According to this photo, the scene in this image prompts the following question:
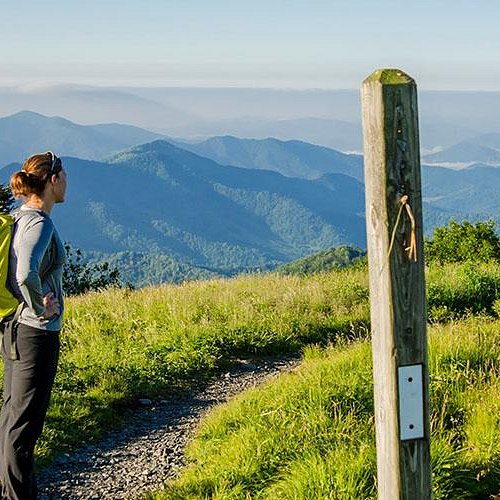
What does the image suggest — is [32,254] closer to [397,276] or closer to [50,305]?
[50,305]

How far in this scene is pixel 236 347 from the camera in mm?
10359

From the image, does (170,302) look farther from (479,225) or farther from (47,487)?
(479,225)

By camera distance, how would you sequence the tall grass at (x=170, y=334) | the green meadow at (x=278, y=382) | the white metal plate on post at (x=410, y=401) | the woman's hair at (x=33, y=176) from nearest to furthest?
1. the white metal plate on post at (x=410, y=401)
2. the woman's hair at (x=33, y=176)
3. the green meadow at (x=278, y=382)
4. the tall grass at (x=170, y=334)

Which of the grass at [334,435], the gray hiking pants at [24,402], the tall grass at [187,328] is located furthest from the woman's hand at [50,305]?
the tall grass at [187,328]

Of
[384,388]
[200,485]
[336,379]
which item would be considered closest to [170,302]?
[336,379]

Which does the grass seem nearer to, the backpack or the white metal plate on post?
the white metal plate on post

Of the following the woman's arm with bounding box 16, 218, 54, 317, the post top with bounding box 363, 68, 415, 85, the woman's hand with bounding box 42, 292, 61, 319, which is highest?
the post top with bounding box 363, 68, 415, 85

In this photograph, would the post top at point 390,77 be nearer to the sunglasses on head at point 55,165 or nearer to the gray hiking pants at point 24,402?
the sunglasses on head at point 55,165

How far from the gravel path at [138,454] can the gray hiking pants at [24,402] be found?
837 mm

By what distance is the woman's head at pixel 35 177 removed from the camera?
5.03 meters

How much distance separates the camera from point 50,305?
5098mm

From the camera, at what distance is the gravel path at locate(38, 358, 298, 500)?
6.16 metres

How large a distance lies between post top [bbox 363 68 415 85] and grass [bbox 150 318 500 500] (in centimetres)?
267

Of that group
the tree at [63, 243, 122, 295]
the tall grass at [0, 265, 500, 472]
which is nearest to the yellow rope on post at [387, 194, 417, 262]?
the tall grass at [0, 265, 500, 472]
